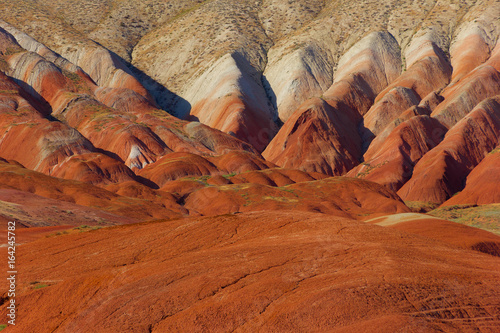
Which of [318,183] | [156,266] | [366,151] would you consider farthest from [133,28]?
[156,266]

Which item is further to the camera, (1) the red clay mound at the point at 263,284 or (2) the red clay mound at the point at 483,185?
(2) the red clay mound at the point at 483,185

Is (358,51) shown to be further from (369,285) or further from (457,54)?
(369,285)

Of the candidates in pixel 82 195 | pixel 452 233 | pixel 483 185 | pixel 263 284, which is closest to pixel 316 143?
pixel 483 185

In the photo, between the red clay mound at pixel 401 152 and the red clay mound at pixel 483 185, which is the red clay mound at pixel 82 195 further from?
the red clay mound at pixel 483 185

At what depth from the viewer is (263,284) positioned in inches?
515

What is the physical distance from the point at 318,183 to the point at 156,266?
3971cm

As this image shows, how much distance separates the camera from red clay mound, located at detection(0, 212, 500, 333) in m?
11.6

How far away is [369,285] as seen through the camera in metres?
12.3

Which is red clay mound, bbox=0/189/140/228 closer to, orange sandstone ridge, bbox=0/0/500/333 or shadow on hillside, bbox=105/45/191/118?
orange sandstone ridge, bbox=0/0/500/333

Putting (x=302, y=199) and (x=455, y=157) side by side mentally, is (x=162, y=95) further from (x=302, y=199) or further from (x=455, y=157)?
(x=455, y=157)

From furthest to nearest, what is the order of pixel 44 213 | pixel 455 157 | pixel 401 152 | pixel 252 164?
pixel 401 152 → pixel 252 164 → pixel 455 157 → pixel 44 213

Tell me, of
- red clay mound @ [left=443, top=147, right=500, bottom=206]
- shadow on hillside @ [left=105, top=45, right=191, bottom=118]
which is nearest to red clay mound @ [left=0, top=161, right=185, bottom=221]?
red clay mound @ [left=443, top=147, right=500, bottom=206]

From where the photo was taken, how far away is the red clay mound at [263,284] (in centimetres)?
1157

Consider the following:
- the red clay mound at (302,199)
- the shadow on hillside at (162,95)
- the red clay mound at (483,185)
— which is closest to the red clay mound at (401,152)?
the red clay mound at (483,185)
